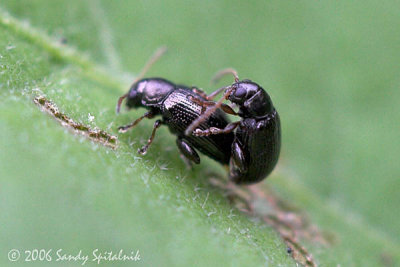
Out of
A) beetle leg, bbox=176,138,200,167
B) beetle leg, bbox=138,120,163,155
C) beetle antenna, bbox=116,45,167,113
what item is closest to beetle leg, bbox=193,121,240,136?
beetle leg, bbox=176,138,200,167

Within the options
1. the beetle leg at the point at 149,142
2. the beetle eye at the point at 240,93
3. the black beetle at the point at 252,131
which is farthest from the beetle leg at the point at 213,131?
→ the beetle leg at the point at 149,142

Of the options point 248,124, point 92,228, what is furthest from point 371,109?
point 92,228

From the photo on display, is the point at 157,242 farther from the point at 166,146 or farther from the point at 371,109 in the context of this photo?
the point at 371,109

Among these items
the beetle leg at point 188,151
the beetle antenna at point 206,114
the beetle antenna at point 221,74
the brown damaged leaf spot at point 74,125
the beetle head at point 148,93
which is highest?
the beetle antenna at point 221,74

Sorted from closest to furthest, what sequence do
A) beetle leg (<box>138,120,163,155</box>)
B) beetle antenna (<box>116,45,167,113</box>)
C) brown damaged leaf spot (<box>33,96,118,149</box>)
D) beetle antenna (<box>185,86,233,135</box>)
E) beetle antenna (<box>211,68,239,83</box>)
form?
1. brown damaged leaf spot (<box>33,96,118,149</box>)
2. beetle leg (<box>138,120,163,155</box>)
3. beetle antenna (<box>185,86,233,135</box>)
4. beetle antenna (<box>211,68,239,83</box>)
5. beetle antenna (<box>116,45,167,113</box>)

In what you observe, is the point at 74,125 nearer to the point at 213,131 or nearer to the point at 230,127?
the point at 213,131

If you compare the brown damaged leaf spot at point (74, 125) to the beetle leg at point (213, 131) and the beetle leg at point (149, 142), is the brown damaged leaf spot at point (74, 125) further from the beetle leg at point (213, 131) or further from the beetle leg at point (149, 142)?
the beetle leg at point (213, 131)

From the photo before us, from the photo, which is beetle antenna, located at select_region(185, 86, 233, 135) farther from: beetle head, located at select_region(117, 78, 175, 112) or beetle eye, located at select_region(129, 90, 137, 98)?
beetle eye, located at select_region(129, 90, 137, 98)
